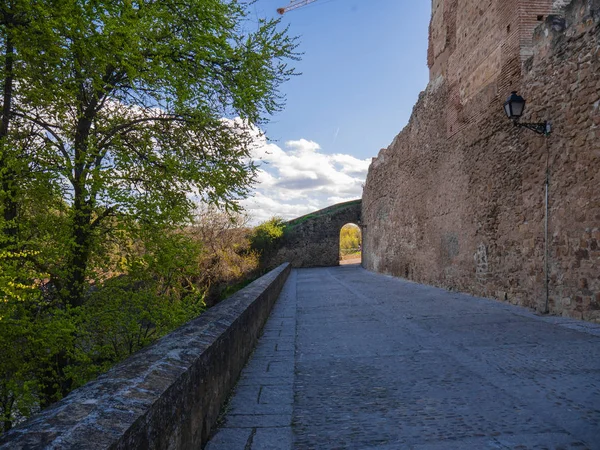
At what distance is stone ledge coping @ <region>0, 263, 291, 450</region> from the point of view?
1.37m

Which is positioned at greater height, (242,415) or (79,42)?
(79,42)

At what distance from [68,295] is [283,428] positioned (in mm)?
5864

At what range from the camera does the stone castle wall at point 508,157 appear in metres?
6.18

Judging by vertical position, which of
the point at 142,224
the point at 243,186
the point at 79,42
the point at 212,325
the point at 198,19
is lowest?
the point at 212,325

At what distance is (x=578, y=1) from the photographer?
6.26 metres

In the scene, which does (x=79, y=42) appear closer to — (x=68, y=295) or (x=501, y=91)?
(x=68, y=295)

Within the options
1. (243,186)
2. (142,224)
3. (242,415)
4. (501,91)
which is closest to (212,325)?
(242,415)

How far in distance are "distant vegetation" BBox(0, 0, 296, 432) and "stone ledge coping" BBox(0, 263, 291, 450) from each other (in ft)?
11.7

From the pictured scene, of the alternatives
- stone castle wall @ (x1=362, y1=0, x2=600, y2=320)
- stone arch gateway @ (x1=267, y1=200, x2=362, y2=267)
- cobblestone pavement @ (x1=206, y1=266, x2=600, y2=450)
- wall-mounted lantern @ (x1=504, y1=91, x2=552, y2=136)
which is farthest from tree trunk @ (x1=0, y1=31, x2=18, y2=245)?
stone arch gateway @ (x1=267, y1=200, x2=362, y2=267)

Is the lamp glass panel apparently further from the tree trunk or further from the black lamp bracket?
the tree trunk

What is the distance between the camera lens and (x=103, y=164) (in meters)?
7.50

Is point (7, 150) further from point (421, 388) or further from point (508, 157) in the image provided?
point (508, 157)

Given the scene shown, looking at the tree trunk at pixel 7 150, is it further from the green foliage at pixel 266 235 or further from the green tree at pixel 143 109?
the green foliage at pixel 266 235

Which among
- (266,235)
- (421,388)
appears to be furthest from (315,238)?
(421,388)
